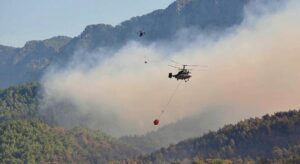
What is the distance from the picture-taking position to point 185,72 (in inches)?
6727
